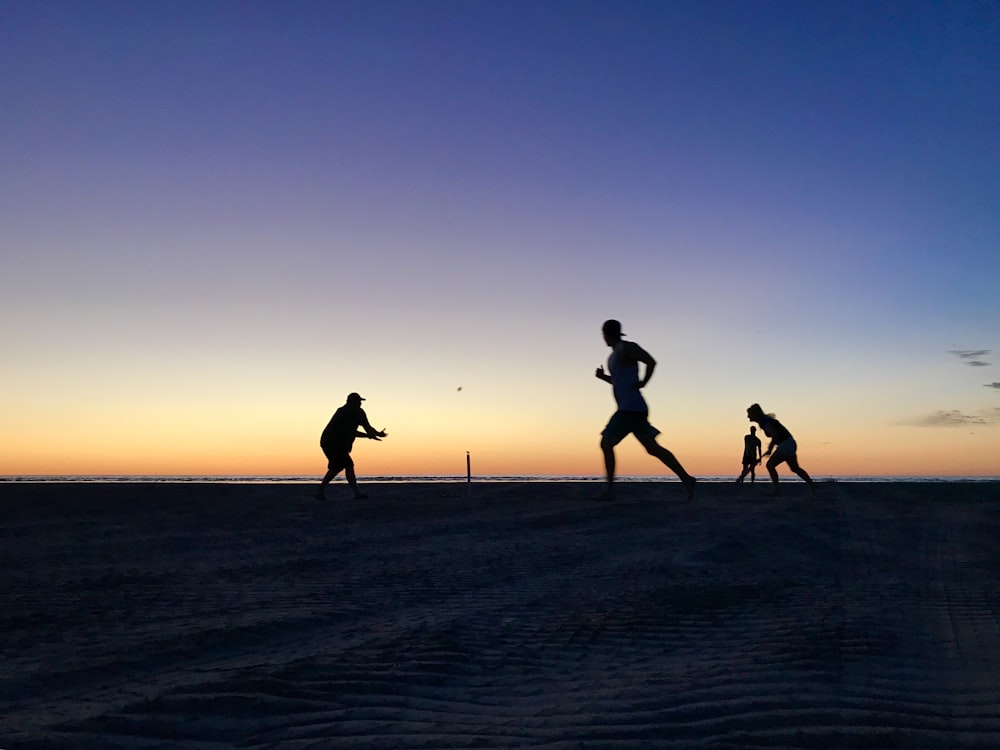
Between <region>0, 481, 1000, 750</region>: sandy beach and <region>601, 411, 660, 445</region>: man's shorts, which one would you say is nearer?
<region>0, 481, 1000, 750</region>: sandy beach

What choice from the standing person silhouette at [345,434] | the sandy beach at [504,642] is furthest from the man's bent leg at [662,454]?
the standing person silhouette at [345,434]

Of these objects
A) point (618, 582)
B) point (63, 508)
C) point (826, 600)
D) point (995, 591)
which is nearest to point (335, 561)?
point (618, 582)

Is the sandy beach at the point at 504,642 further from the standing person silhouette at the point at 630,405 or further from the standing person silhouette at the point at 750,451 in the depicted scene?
the standing person silhouette at the point at 750,451

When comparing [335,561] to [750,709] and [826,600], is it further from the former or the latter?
[750,709]

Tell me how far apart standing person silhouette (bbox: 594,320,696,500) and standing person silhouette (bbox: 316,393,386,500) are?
551 cm

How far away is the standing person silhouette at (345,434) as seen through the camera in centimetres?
1539

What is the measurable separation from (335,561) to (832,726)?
15.6ft

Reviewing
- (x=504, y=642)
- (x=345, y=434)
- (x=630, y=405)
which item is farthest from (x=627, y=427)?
(x=504, y=642)

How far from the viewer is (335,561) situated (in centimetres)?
690

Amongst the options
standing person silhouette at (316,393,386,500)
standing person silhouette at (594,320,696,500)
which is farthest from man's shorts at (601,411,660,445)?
standing person silhouette at (316,393,386,500)

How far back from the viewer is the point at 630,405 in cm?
1114

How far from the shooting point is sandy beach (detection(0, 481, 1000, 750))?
286 centimetres

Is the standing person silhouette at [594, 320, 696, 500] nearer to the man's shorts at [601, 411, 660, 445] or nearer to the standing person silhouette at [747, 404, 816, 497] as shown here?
the man's shorts at [601, 411, 660, 445]

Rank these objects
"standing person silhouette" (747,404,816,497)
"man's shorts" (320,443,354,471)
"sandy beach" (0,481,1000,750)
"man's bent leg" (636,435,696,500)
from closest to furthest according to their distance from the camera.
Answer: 1. "sandy beach" (0,481,1000,750)
2. "man's bent leg" (636,435,696,500)
3. "man's shorts" (320,443,354,471)
4. "standing person silhouette" (747,404,816,497)
